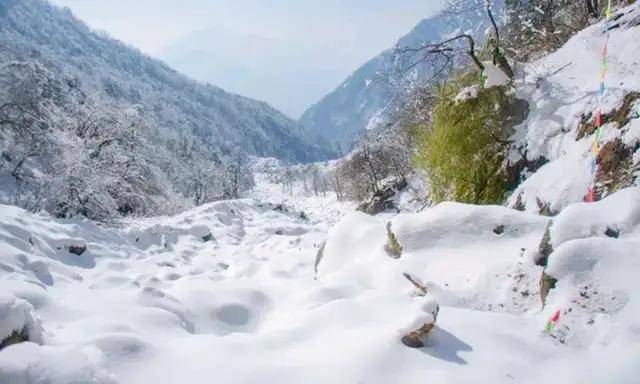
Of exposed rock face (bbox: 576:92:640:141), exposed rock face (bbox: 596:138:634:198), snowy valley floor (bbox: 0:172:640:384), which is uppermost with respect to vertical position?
exposed rock face (bbox: 576:92:640:141)

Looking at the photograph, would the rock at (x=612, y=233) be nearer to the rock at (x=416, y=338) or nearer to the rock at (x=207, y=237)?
the rock at (x=416, y=338)

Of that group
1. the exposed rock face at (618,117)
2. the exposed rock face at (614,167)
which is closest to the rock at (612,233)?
the exposed rock face at (614,167)

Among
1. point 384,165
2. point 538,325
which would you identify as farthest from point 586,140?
point 384,165

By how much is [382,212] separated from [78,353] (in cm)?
2370

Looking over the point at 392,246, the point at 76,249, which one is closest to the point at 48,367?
the point at 392,246

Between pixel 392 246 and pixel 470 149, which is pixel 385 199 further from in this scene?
pixel 392 246

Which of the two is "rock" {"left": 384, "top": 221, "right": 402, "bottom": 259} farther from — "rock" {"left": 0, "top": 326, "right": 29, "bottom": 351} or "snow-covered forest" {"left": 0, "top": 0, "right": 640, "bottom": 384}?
"rock" {"left": 0, "top": 326, "right": 29, "bottom": 351}

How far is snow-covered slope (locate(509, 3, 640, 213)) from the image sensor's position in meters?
5.29

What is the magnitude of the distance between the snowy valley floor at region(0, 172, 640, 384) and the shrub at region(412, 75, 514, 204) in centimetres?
142

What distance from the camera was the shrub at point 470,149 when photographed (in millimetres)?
7195

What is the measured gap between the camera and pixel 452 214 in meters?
5.59

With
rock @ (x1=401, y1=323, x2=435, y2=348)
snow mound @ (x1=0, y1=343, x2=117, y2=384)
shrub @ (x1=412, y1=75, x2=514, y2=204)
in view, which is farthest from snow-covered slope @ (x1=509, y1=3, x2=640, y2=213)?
snow mound @ (x1=0, y1=343, x2=117, y2=384)

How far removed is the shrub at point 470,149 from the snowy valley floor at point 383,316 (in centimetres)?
142

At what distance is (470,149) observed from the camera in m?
7.25
